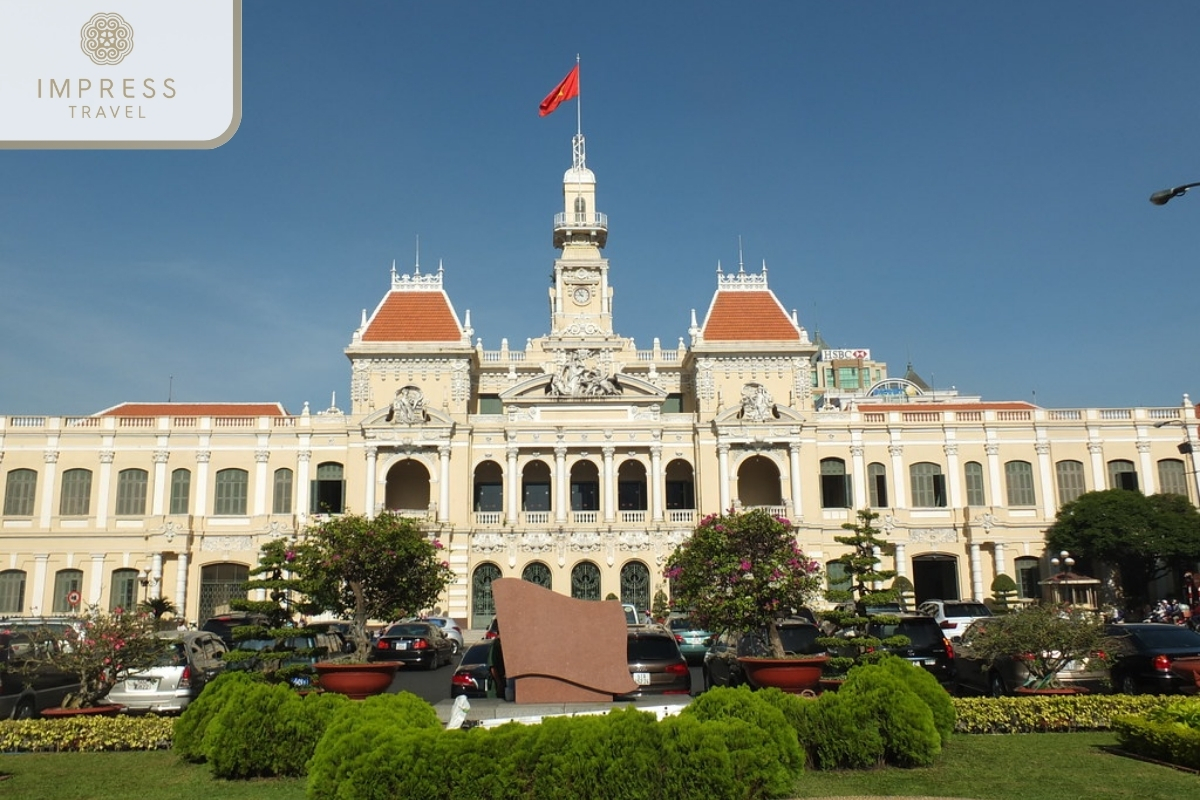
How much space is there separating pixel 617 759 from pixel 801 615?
18869 mm

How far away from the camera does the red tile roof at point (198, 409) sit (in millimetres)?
51072

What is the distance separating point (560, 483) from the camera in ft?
148

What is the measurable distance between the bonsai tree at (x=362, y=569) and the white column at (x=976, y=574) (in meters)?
30.3

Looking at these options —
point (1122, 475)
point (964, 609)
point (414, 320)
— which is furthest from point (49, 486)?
point (1122, 475)

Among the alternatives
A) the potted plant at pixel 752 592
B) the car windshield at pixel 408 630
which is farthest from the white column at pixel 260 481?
the potted plant at pixel 752 592

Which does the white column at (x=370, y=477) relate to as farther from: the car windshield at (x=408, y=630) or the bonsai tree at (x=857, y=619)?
the bonsai tree at (x=857, y=619)

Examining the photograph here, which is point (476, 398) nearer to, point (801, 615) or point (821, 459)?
point (821, 459)

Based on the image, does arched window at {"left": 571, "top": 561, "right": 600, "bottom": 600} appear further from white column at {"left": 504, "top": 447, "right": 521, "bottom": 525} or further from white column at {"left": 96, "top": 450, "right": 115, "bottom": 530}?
white column at {"left": 96, "top": 450, "right": 115, "bottom": 530}

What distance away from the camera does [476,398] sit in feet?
168

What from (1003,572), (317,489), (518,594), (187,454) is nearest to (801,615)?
(518,594)

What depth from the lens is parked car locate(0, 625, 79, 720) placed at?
1567 centimetres

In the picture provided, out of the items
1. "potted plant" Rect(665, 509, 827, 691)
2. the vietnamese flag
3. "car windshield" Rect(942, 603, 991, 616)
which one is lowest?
"car windshield" Rect(942, 603, 991, 616)

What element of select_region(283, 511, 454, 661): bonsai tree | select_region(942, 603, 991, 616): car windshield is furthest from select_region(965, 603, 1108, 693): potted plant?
select_region(283, 511, 454, 661): bonsai tree

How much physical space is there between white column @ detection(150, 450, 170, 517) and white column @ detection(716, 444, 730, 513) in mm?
25507
